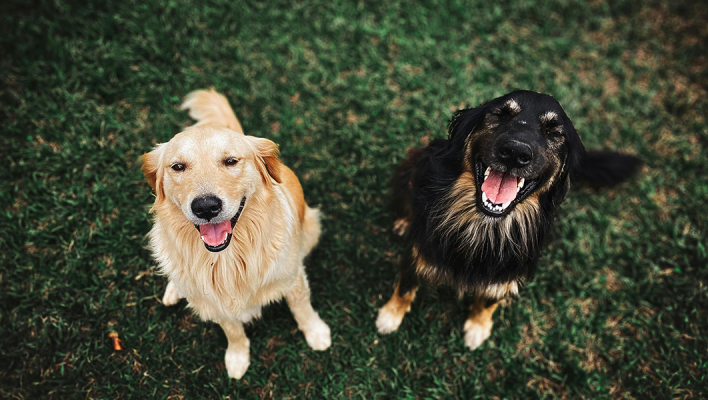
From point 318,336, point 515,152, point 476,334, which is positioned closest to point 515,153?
point 515,152

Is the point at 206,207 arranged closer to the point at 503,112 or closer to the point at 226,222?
the point at 226,222

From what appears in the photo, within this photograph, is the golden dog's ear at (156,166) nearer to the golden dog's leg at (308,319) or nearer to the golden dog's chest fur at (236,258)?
the golden dog's chest fur at (236,258)

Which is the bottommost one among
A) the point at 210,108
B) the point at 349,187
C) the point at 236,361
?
the point at 236,361

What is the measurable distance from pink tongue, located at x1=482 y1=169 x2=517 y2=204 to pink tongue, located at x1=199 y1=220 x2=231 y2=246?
1.51 metres

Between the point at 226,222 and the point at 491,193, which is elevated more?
the point at 491,193

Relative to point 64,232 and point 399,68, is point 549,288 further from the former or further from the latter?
point 64,232

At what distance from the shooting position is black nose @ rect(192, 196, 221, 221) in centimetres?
201

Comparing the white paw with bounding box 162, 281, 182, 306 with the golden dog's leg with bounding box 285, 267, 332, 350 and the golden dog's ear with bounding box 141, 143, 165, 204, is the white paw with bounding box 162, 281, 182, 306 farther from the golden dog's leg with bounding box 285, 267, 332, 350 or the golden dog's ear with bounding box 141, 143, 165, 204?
the golden dog's ear with bounding box 141, 143, 165, 204

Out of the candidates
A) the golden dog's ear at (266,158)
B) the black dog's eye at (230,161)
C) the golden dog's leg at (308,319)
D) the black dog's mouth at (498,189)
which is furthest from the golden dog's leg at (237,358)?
the black dog's mouth at (498,189)

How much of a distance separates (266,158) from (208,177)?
409mm

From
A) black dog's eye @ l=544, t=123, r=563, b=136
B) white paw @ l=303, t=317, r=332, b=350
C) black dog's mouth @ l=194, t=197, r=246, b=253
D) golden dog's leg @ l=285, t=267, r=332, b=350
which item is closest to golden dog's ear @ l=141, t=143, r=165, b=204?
black dog's mouth @ l=194, t=197, r=246, b=253

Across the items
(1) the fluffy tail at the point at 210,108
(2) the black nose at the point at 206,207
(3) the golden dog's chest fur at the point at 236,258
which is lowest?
(3) the golden dog's chest fur at the point at 236,258

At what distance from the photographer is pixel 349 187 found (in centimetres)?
400

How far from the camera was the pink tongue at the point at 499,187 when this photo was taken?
2416mm
